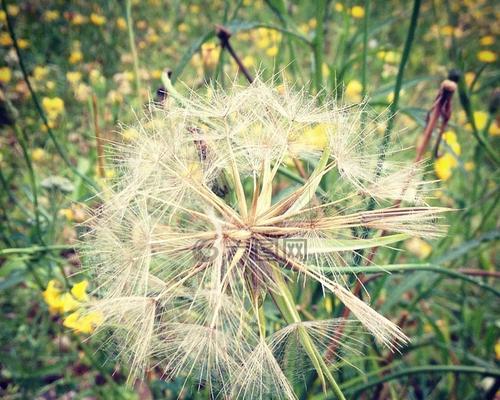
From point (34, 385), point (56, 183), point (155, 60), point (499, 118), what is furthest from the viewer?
point (155, 60)

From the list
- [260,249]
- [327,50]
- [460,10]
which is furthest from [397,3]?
[260,249]

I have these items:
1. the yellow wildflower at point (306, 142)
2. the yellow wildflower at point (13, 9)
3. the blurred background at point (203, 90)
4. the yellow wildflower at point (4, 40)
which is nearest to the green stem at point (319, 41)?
the blurred background at point (203, 90)

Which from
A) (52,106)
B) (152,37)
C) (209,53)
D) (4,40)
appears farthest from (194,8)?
(209,53)

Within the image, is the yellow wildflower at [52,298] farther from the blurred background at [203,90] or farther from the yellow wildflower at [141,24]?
the yellow wildflower at [141,24]

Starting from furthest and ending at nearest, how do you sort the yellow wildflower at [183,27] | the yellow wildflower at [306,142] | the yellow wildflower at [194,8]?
the yellow wildflower at [194,8]
the yellow wildflower at [183,27]
the yellow wildflower at [306,142]

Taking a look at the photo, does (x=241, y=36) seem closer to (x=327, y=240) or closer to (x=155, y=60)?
(x=155, y=60)

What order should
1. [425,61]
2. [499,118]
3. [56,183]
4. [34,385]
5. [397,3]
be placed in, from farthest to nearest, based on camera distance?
[397,3], [425,61], [499,118], [34,385], [56,183]

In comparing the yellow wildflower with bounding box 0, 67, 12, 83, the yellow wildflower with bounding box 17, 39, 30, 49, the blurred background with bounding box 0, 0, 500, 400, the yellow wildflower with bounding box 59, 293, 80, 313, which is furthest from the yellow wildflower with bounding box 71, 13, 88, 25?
the yellow wildflower with bounding box 59, 293, 80, 313

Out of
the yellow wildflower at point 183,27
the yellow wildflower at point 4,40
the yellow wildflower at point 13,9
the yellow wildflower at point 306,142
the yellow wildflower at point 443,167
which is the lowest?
the yellow wildflower at point 443,167
